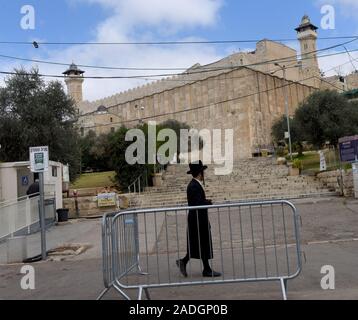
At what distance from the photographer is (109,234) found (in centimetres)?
567

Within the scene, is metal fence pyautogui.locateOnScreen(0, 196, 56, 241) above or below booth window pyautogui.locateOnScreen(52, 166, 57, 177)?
below

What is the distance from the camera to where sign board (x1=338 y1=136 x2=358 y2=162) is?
63.0 ft

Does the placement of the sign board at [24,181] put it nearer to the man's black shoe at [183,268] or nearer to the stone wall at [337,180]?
the stone wall at [337,180]

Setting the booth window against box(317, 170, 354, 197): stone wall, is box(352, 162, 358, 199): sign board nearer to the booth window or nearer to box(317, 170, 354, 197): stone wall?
box(317, 170, 354, 197): stone wall

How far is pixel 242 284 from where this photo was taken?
6.46m

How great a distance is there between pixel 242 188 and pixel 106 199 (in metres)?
7.30

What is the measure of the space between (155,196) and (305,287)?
19437 millimetres

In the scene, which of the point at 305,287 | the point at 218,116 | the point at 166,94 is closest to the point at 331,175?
the point at 305,287

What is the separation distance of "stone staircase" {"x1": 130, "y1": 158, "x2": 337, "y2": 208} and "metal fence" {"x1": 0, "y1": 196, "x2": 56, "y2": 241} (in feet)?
27.1

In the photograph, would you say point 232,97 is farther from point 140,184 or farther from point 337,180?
point 337,180

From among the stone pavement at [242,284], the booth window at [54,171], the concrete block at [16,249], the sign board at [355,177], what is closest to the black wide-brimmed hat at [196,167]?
the stone pavement at [242,284]

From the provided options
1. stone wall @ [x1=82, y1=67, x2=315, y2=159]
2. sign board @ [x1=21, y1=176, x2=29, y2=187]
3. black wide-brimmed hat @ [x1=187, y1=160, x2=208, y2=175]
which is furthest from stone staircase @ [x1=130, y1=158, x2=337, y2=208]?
stone wall @ [x1=82, y1=67, x2=315, y2=159]

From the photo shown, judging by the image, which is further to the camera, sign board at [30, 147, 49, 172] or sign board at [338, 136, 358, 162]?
sign board at [338, 136, 358, 162]
